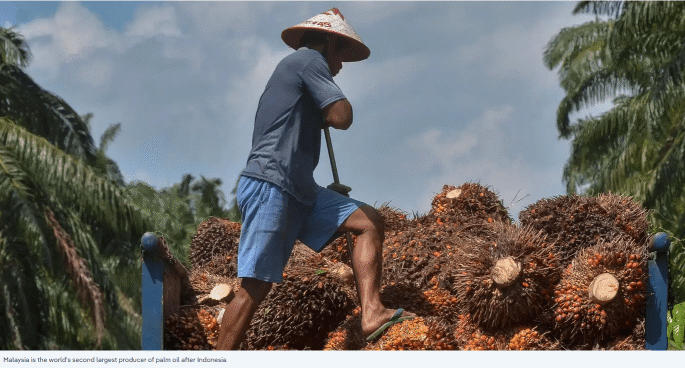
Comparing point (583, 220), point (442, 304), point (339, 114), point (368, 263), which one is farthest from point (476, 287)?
point (339, 114)

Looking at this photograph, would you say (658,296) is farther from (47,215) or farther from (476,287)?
(47,215)

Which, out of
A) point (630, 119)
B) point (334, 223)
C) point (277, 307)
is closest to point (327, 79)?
point (334, 223)

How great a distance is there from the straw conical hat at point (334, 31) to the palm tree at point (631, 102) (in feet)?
24.7

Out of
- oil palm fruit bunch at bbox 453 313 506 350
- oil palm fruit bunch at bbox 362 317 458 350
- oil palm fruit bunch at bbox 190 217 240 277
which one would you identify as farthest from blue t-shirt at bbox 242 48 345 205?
oil palm fruit bunch at bbox 190 217 240 277

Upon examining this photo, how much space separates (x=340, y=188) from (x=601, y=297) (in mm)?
1288

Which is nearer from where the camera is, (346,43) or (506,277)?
(506,277)

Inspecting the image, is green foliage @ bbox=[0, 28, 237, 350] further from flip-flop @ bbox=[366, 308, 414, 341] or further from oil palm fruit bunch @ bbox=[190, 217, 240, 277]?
flip-flop @ bbox=[366, 308, 414, 341]

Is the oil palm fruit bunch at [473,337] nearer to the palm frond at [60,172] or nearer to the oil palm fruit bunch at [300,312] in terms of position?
the oil palm fruit bunch at [300,312]

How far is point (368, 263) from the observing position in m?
3.86

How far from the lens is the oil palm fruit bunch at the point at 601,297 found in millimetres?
3699

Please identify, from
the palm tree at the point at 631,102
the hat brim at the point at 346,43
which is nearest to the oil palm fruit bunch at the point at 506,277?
the hat brim at the point at 346,43

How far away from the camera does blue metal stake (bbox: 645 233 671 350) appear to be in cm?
362

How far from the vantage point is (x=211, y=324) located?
4.12 metres

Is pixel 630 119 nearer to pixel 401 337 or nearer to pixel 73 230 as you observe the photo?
pixel 73 230
